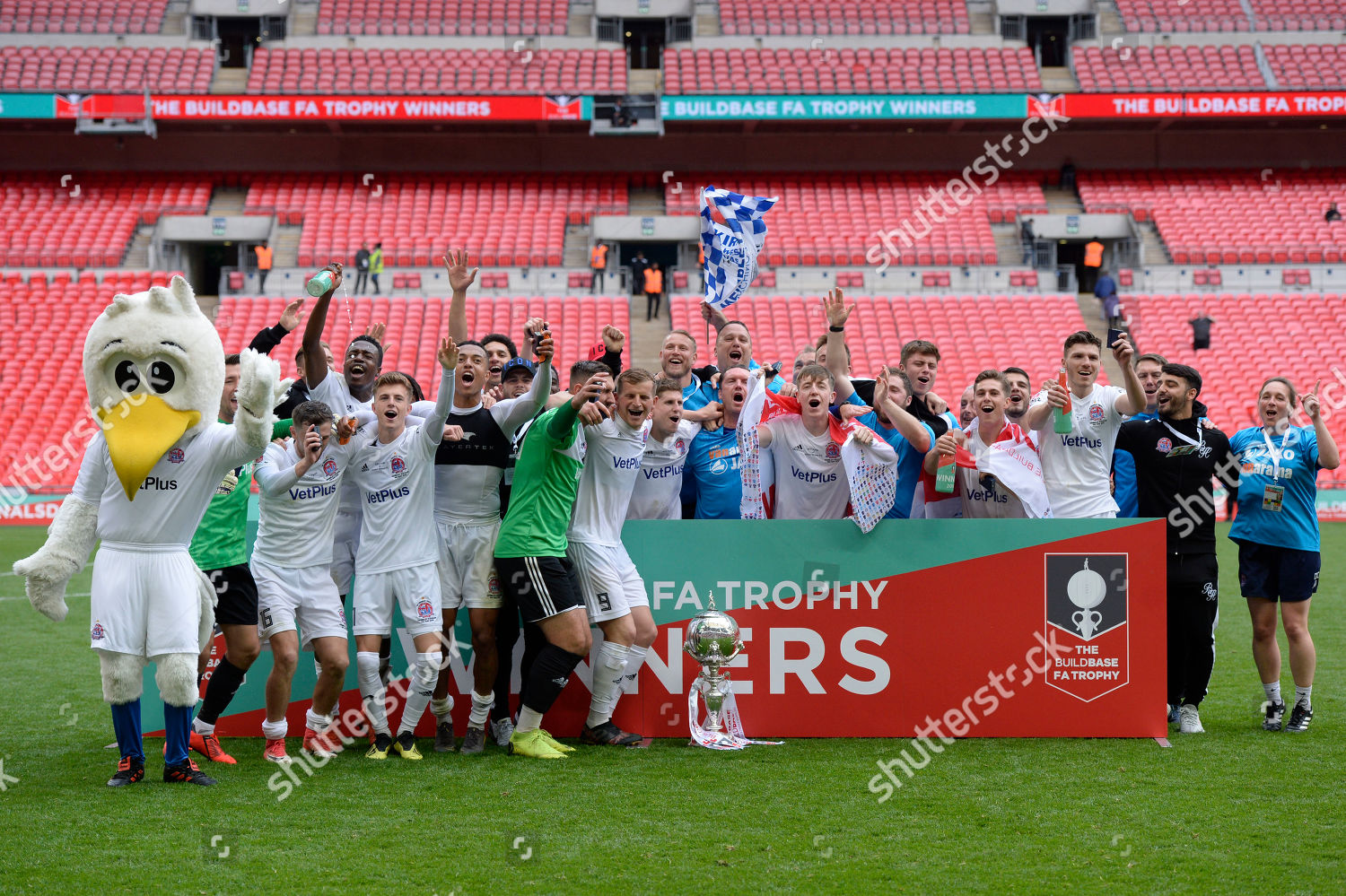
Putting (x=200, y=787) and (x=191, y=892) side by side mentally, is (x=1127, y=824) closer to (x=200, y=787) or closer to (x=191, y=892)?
(x=191, y=892)

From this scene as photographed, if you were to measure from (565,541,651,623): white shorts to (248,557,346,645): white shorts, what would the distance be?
118 cm

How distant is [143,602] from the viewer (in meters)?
5.05

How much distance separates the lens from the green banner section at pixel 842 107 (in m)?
27.6

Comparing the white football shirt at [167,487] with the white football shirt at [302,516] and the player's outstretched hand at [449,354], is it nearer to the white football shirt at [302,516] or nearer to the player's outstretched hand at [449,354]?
the white football shirt at [302,516]

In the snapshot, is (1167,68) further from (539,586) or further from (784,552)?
(539,586)

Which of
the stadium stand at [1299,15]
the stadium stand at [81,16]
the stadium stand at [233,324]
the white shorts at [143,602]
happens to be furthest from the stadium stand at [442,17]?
the white shorts at [143,602]

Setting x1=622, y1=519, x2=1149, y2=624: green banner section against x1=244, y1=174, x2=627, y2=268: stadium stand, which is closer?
x1=622, y1=519, x2=1149, y2=624: green banner section

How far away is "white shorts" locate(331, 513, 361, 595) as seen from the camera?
19.9 feet

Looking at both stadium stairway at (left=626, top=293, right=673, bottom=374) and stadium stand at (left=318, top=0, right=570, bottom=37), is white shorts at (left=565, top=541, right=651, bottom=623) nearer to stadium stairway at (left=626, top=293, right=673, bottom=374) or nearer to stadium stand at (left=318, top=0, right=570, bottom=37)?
stadium stairway at (left=626, top=293, right=673, bottom=374)

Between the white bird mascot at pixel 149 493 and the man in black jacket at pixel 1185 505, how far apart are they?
4.49 m

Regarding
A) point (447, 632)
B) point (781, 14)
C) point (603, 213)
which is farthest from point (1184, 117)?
point (447, 632)

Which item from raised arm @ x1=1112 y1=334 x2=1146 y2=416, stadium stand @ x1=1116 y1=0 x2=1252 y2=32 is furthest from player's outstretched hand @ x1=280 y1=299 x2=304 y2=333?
stadium stand @ x1=1116 y1=0 x2=1252 y2=32

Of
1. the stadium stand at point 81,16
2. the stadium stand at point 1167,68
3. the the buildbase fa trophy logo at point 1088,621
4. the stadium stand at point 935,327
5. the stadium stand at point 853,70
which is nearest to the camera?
the the buildbase fa trophy logo at point 1088,621

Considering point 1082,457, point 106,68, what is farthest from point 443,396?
point 106,68
